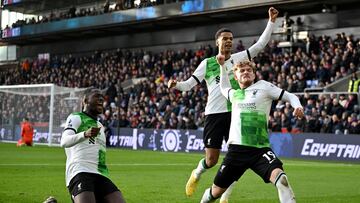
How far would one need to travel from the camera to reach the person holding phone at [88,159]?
8125 mm

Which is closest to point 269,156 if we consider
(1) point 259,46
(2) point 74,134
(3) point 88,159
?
(3) point 88,159

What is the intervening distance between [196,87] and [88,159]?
98.6 feet

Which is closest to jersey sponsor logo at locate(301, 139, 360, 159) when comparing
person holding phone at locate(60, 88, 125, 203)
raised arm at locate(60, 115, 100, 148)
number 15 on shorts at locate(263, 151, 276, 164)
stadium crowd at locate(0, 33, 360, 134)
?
stadium crowd at locate(0, 33, 360, 134)

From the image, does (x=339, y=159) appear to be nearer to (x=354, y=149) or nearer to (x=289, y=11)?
(x=354, y=149)

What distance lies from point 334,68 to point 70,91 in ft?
50.3

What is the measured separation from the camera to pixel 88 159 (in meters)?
8.29

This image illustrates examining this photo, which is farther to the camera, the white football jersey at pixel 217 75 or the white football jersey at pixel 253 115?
the white football jersey at pixel 217 75

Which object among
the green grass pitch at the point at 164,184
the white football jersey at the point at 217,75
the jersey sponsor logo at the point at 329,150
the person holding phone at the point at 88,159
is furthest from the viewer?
the jersey sponsor logo at the point at 329,150

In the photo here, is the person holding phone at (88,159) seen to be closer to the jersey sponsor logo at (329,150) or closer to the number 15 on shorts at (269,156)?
the number 15 on shorts at (269,156)

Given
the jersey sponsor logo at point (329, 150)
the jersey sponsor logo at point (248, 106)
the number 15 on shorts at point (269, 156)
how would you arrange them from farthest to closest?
1. the jersey sponsor logo at point (329, 150)
2. the jersey sponsor logo at point (248, 106)
3. the number 15 on shorts at point (269, 156)

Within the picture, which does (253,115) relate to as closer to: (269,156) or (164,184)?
(269,156)

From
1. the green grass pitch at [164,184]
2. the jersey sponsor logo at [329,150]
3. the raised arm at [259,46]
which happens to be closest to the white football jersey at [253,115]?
the raised arm at [259,46]

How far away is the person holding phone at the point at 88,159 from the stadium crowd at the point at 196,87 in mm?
19656

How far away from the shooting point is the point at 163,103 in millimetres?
Answer: 39188
